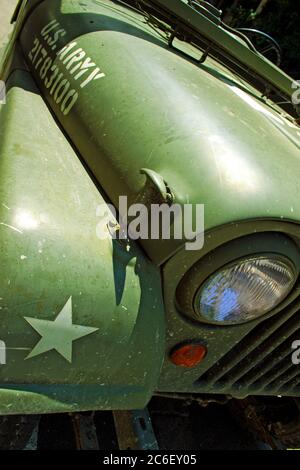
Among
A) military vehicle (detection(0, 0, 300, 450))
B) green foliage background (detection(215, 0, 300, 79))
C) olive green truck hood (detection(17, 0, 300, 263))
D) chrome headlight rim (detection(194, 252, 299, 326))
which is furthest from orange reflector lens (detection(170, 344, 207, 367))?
green foliage background (detection(215, 0, 300, 79))

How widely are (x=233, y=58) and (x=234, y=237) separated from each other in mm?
1258

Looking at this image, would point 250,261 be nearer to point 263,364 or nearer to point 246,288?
point 246,288

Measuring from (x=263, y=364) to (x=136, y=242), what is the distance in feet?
2.58

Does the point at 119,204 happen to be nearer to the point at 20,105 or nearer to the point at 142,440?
the point at 20,105

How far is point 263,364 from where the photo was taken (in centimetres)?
184

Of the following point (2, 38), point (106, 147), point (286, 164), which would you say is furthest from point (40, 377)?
Result: point (2, 38)

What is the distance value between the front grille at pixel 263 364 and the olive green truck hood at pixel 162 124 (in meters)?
0.46

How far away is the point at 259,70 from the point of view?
229 centimetres

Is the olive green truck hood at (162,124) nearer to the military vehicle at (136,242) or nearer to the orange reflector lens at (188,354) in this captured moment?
the military vehicle at (136,242)

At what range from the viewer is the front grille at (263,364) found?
1640 mm

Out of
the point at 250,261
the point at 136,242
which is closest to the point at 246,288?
the point at 250,261

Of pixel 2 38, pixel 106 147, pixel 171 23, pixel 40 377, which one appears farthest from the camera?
pixel 2 38

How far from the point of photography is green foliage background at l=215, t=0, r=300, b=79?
29.3ft

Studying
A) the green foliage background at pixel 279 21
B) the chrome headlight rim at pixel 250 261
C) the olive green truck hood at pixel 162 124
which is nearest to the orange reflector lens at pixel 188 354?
the chrome headlight rim at pixel 250 261
